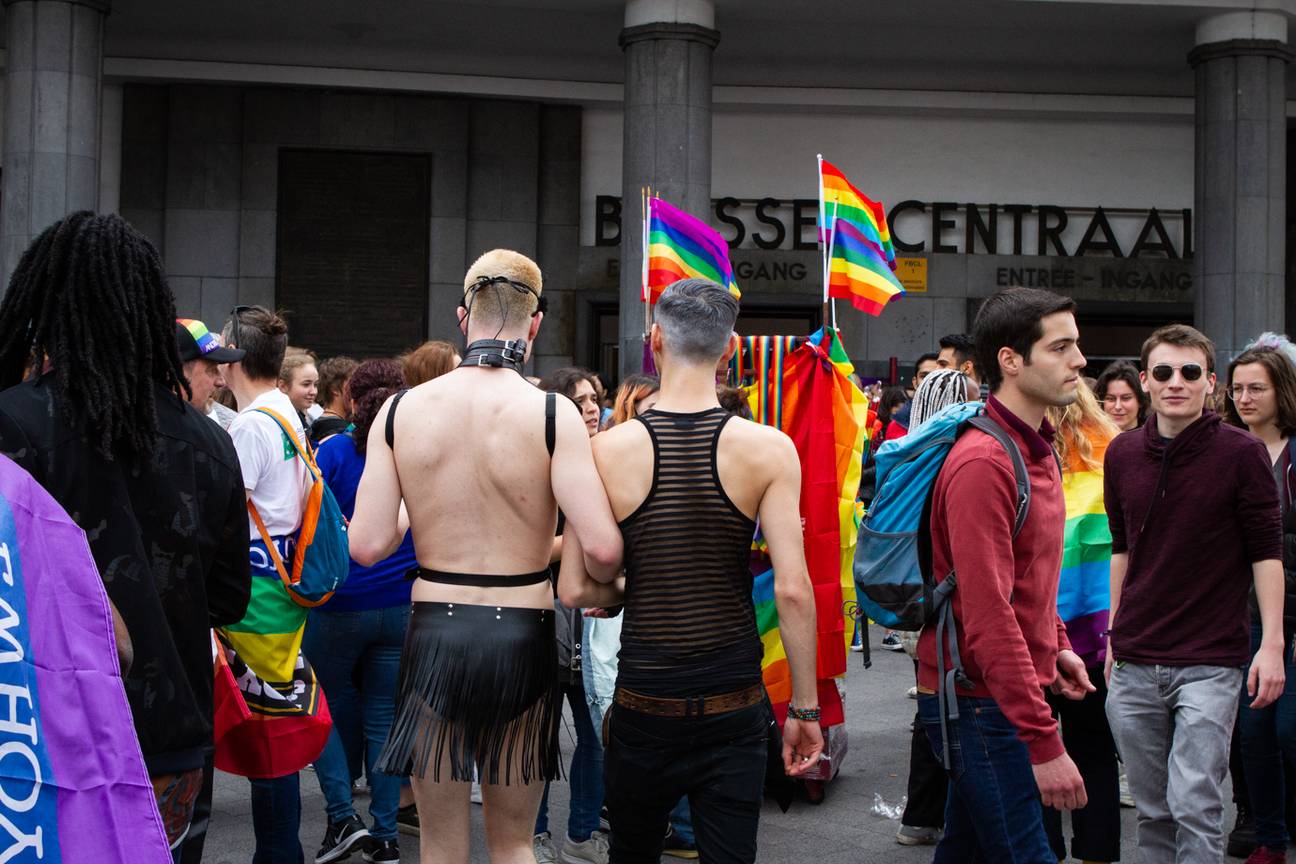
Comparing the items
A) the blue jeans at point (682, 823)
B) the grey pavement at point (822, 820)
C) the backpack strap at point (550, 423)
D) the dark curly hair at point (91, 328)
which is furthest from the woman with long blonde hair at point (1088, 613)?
the dark curly hair at point (91, 328)

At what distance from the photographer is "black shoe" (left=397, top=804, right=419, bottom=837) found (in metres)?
6.25

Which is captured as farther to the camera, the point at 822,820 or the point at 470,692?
the point at 822,820

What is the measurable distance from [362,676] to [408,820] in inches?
33.2

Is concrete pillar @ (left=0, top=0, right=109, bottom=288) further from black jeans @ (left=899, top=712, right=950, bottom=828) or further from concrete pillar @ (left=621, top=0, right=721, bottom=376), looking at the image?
black jeans @ (left=899, top=712, right=950, bottom=828)

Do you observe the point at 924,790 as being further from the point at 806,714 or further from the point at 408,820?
the point at 806,714

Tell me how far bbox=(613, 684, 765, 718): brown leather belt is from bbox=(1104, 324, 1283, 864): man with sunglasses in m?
1.78

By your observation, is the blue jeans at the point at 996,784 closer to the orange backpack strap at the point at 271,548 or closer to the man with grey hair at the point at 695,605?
the man with grey hair at the point at 695,605

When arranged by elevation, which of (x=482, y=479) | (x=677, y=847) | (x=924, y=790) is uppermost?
(x=482, y=479)

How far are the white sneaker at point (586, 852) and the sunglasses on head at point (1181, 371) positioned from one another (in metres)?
2.84

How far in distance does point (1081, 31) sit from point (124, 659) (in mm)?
17545

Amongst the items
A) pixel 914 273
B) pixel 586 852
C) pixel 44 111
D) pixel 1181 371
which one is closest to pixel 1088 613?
pixel 1181 371

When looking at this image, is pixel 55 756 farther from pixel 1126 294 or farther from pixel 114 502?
pixel 1126 294

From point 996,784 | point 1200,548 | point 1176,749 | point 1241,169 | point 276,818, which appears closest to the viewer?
point 996,784

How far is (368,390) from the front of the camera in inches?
229
